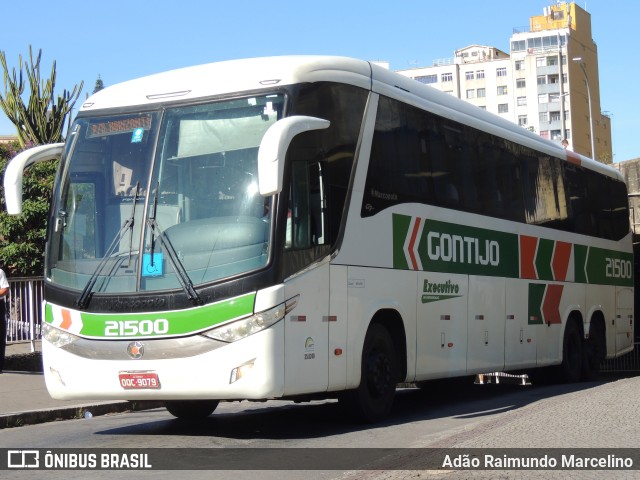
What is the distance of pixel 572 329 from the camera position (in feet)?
62.8

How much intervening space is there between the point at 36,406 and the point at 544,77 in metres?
128

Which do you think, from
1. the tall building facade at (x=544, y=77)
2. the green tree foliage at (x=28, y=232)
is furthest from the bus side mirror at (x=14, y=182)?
the tall building facade at (x=544, y=77)

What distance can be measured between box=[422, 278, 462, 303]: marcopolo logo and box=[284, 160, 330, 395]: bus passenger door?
2.67 metres

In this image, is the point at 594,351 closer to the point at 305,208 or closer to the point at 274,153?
the point at 305,208

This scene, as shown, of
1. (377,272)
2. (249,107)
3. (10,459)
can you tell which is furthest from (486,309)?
(10,459)

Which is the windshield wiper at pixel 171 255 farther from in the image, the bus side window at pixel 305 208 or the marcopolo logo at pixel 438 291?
the marcopolo logo at pixel 438 291

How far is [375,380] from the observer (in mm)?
11523

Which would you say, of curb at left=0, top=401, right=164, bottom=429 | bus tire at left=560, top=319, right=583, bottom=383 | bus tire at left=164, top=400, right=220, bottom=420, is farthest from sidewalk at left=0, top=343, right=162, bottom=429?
bus tire at left=560, top=319, right=583, bottom=383

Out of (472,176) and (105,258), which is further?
(472,176)

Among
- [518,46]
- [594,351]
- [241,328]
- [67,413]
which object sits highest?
[518,46]

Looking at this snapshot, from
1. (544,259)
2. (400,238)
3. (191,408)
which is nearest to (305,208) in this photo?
(400,238)

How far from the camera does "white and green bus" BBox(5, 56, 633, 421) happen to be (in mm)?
9711

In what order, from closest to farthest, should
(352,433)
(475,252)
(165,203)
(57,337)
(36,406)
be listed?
(165,203), (57,337), (352,433), (36,406), (475,252)

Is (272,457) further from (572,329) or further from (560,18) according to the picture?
(560,18)
